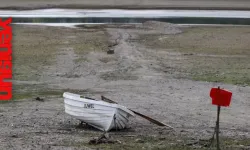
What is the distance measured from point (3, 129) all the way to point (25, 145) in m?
2.22

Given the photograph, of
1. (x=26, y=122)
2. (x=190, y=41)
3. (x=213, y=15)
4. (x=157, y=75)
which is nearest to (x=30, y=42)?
(x=190, y=41)

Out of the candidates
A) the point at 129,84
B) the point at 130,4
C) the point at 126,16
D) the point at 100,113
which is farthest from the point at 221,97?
the point at 130,4

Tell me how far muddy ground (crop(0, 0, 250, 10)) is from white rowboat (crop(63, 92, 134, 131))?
51.8m

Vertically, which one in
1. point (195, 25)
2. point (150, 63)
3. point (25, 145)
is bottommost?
point (25, 145)

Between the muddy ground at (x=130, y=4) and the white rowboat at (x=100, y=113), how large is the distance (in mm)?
51776

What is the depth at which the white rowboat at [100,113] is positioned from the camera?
14008mm

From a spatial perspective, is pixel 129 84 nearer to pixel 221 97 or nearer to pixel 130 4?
pixel 221 97

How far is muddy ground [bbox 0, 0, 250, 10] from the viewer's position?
66438 millimetres

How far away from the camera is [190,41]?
36.6 m

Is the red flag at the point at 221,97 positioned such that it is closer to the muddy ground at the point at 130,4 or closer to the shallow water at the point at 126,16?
the shallow water at the point at 126,16

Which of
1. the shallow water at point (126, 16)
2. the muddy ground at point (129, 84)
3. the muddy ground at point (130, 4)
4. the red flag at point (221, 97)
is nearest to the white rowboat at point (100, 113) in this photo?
the muddy ground at point (129, 84)

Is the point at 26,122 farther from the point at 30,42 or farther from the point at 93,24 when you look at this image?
the point at 93,24

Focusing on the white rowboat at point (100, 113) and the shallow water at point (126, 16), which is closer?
the white rowboat at point (100, 113)

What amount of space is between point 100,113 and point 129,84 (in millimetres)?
8801
